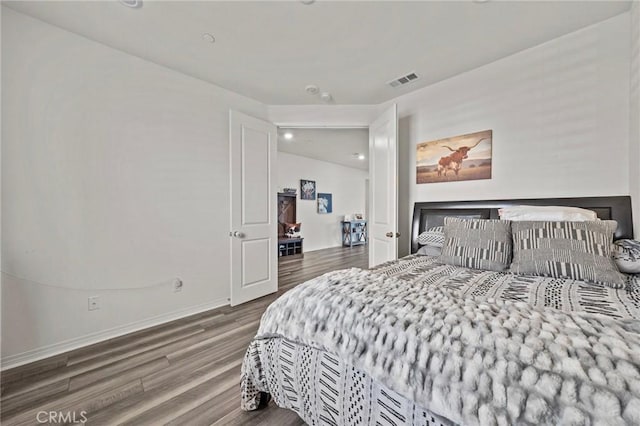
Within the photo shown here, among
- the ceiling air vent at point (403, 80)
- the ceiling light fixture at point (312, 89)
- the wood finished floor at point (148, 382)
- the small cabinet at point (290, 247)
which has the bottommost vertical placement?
the wood finished floor at point (148, 382)

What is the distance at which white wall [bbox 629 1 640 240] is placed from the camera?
5.57 ft

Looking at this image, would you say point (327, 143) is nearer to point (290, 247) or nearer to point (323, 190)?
point (323, 190)

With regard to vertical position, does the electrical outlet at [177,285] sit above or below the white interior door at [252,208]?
below

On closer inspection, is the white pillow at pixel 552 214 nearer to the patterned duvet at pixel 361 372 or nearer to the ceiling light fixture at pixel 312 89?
the patterned duvet at pixel 361 372

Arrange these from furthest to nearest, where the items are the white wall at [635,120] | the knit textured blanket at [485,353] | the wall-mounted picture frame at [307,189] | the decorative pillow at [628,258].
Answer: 1. the wall-mounted picture frame at [307,189]
2. the white wall at [635,120]
3. the decorative pillow at [628,258]
4. the knit textured blanket at [485,353]

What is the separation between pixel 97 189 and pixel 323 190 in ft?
17.8

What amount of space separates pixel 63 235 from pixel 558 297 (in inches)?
135

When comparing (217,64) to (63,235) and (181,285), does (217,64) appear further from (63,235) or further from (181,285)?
(181,285)

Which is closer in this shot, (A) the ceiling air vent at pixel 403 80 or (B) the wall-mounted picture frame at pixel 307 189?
(A) the ceiling air vent at pixel 403 80

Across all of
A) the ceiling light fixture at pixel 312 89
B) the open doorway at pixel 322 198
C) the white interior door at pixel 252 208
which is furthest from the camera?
the open doorway at pixel 322 198

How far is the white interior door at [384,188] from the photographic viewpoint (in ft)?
8.87

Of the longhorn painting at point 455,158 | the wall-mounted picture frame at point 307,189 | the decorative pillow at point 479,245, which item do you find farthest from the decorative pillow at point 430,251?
the wall-mounted picture frame at point 307,189

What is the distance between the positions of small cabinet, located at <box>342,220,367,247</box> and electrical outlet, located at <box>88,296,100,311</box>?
6.15 metres

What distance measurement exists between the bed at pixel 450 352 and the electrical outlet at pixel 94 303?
172 centimetres
